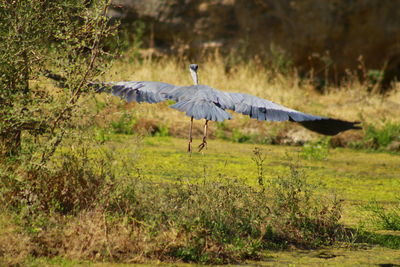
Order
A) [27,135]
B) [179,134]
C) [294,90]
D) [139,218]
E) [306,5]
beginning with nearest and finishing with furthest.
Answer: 1. [139,218]
2. [27,135]
3. [179,134]
4. [294,90]
5. [306,5]

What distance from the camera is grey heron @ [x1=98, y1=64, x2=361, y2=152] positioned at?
509 centimetres

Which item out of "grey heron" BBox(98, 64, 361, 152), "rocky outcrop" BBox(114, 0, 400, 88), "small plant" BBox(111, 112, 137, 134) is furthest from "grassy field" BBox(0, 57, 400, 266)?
"rocky outcrop" BBox(114, 0, 400, 88)

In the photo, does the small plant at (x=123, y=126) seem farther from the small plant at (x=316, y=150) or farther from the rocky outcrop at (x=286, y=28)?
the rocky outcrop at (x=286, y=28)

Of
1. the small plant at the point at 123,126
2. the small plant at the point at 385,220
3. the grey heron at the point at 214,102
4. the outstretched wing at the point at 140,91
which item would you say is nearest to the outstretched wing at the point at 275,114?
the grey heron at the point at 214,102

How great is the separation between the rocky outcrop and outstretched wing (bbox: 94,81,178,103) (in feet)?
27.5

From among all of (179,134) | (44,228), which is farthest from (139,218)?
(179,134)

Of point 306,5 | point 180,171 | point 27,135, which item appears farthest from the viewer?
point 306,5

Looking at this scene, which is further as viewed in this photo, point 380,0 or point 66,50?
point 380,0

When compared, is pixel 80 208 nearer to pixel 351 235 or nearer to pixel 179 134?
pixel 351 235

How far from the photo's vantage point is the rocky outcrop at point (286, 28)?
46.2 ft

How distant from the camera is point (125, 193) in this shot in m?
4.75

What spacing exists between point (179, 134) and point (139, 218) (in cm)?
622

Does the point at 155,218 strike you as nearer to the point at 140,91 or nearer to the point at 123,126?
the point at 140,91

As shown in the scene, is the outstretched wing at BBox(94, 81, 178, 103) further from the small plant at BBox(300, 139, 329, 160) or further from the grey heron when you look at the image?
the small plant at BBox(300, 139, 329, 160)
